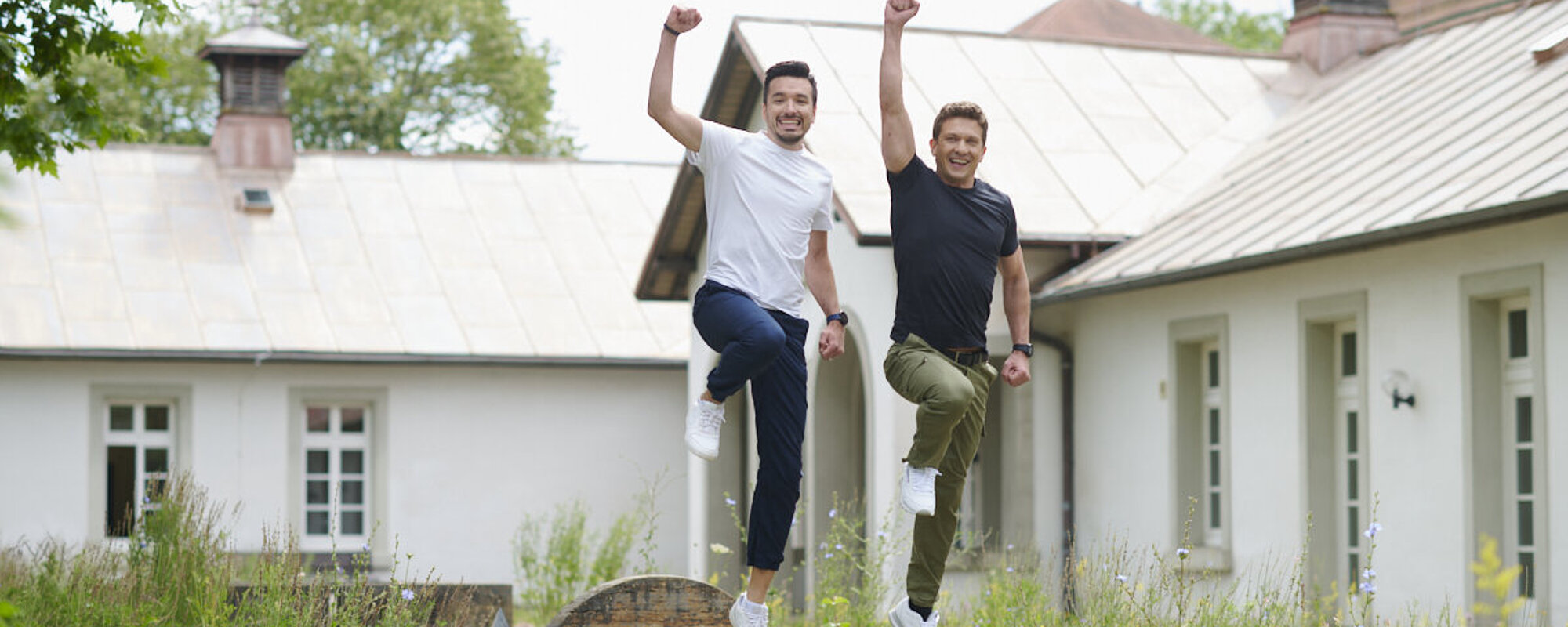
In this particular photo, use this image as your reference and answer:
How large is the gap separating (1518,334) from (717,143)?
6.80 m

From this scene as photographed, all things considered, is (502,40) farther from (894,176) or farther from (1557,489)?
(894,176)

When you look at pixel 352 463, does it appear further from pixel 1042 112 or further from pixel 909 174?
pixel 909 174

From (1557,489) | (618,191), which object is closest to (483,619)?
(1557,489)

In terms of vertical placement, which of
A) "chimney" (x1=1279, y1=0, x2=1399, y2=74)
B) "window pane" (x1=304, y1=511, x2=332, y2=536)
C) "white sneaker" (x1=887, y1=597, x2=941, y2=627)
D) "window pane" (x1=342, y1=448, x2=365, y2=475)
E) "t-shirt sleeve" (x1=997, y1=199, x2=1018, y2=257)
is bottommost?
"window pane" (x1=304, y1=511, x2=332, y2=536)

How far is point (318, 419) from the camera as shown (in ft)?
70.3

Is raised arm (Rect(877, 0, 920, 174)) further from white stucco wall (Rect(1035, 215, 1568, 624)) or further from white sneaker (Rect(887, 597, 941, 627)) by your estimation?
white stucco wall (Rect(1035, 215, 1568, 624))

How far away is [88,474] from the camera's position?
2030 cm

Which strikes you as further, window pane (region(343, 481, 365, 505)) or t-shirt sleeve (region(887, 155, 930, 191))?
window pane (region(343, 481, 365, 505))

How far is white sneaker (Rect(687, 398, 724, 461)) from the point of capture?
20.5ft

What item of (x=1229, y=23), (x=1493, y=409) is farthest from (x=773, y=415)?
A: (x=1229, y=23)

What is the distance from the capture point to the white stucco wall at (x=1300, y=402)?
35.9 ft

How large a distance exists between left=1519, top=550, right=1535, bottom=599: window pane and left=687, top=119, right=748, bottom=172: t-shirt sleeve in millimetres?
6710

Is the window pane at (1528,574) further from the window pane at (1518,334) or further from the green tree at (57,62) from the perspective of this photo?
the green tree at (57,62)

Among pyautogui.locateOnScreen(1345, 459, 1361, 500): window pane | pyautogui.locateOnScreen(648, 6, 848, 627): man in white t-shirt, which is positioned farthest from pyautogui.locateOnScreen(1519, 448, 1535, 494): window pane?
pyautogui.locateOnScreen(648, 6, 848, 627): man in white t-shirt
